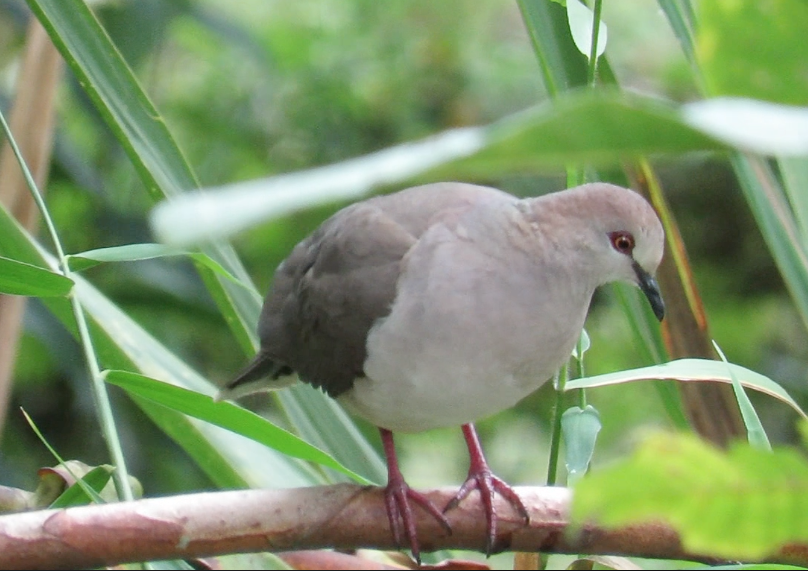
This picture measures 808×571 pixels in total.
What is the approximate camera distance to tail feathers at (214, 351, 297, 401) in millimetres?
1184

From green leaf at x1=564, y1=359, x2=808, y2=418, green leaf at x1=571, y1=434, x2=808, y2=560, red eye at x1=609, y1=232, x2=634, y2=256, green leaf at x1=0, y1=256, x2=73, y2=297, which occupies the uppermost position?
green leaf at x1=0, y1=256, x2=73, y2=297

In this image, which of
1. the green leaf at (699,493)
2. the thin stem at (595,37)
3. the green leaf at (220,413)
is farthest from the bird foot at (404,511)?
the green leaf at (699,493)

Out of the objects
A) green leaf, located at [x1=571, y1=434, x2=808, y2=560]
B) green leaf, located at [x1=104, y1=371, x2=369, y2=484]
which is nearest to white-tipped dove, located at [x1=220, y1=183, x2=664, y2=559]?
green leaf, located at [x1=104, y1=371, x2=369, y2=484]

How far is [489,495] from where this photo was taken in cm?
100

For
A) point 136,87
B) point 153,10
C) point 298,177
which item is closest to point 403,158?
point 298,177

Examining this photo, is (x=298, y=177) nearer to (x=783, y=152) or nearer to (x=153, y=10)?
(x=783, y=152)

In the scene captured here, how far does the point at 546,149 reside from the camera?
0.18 metres

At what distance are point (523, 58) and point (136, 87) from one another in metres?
2.29

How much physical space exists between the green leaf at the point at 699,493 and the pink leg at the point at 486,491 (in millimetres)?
714

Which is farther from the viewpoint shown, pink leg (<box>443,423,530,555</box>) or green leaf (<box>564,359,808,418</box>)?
pink leg (<box>443,423,530,555</box>)

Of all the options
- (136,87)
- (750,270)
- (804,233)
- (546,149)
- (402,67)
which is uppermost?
(402,67)

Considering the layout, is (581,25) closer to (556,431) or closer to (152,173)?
(556,431)

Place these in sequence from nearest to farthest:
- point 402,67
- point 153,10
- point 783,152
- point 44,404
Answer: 1. point 783,152
2. point 153,10
3. point 44,404
4. point 402,67

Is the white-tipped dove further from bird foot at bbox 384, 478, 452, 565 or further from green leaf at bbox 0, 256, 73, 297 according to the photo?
green leaf at bbox 0, 256, 73, 297
